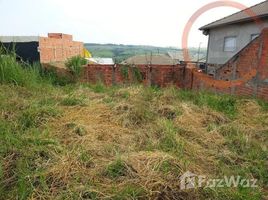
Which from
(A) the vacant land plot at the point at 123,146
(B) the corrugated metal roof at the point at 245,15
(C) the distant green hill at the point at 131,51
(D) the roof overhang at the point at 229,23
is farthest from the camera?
(C) the distant green hill at the point at 131,51

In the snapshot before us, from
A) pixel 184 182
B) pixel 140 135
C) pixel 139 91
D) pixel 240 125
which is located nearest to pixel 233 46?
pixel 139 91

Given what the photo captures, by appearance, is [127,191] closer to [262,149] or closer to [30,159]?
[30,159]

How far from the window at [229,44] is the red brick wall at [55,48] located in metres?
8.62

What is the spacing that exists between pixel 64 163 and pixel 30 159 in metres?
0.37

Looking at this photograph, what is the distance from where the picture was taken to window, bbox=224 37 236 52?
45.5ft

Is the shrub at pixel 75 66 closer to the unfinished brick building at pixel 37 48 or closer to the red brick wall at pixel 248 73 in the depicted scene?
the unfinished brick building at pixel 37 48

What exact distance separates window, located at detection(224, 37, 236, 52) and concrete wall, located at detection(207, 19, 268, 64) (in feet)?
0.59

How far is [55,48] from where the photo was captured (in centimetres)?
1364

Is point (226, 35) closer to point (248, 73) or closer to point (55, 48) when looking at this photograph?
point (248, 73)

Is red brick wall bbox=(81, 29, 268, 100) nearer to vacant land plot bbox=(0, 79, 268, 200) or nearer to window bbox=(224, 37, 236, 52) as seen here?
vacant land plot bbox=(0, 79, 268, 200)

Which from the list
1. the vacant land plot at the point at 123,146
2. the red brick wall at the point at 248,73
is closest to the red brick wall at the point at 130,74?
the red brick wall at the point at 248,73
